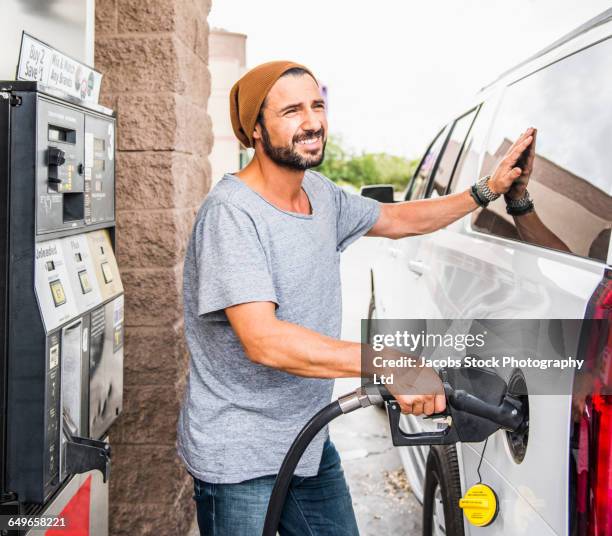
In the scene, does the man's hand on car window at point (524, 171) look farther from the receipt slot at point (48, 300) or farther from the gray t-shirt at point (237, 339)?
the receipt slot at point (48, 300)

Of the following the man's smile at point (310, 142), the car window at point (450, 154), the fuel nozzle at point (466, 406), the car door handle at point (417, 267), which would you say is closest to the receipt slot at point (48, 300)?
the man's smile at point (310, 142)

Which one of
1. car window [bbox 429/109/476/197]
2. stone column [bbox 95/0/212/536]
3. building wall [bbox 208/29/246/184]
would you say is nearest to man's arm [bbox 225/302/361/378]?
stone column [bbox 95/0/212/536]

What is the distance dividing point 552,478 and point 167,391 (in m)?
2.11

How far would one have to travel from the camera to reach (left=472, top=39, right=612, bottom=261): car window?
6.16ft

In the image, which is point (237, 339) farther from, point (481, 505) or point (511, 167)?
point (511, 167)

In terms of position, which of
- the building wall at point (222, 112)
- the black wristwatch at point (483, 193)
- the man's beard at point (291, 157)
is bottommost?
the black wristwatch at point (483, 193)

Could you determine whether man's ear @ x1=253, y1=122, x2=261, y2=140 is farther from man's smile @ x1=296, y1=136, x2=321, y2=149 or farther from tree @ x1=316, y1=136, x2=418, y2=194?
tree @ x1=316, y1=136, x2=418, y2=194

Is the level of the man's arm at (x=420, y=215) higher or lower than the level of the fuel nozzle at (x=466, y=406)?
higher

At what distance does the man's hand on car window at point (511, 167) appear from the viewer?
2361 mm

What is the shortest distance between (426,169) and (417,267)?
172 cm

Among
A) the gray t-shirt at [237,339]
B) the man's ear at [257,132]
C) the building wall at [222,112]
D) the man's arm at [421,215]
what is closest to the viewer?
the gray t-shirt at [237,339]

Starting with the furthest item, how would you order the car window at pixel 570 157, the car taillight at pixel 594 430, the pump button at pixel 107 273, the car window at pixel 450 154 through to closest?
the car window at pixel 450 154 < the pump button at pixel 107 273 < the car window at pixel 570 157 < the car taillight at pixel 594 430

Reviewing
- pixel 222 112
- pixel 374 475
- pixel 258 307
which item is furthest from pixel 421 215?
pixel 222 112

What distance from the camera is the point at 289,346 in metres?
1.84
